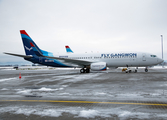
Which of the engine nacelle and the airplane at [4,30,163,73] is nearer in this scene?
the engine nacelle

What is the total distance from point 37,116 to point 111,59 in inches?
866

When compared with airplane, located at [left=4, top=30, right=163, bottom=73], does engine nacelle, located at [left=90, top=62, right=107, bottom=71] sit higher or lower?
lower

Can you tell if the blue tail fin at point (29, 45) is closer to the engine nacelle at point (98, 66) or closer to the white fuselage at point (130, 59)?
the engine nacelle at point (98, 66)

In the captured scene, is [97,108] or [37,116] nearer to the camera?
[37,116]

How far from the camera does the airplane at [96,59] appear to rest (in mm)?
24742

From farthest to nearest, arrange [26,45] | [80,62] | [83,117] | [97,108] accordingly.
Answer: [26,45] → [80,62] → [97,108] → [83,117]

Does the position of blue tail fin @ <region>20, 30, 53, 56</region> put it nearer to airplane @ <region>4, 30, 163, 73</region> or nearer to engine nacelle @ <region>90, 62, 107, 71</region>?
airplane @ <region>4, 30, 163, 73</region>

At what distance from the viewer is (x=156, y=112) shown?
4688 mm

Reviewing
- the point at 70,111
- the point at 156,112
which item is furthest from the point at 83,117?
the point at 156,112

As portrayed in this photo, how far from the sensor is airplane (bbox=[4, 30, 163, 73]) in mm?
24742

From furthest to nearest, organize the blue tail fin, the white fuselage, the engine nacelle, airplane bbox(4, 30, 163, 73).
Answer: the blue tail fin → the white fuselage → airplane bbox(4, 30, 163, 73) → the engine nacelle

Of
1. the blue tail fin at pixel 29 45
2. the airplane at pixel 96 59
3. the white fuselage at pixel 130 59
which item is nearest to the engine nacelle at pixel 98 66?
the airplane at pixel 96 59

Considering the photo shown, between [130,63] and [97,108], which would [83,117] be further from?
[130,63]

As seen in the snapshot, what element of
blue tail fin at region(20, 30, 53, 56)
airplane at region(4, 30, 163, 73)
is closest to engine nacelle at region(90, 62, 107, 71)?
airplane at region(4, 30, 163, 73)
